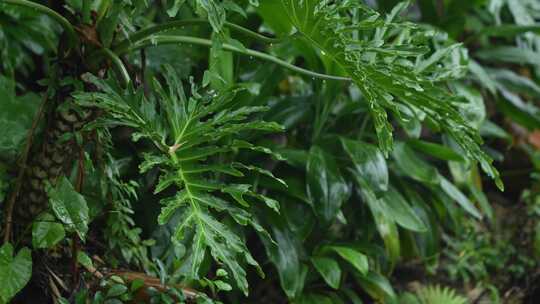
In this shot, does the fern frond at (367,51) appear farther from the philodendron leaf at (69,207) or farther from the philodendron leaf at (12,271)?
the philodendron leaf at (12,271)

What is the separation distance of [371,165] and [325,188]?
157 millimetres

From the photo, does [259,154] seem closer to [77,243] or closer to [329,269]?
[329,269]

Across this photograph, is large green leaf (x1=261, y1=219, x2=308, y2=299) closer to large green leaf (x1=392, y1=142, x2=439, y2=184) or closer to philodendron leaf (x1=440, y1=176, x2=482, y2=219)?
large green leaf (x1=392, y1=142, x2=439, y2=184)

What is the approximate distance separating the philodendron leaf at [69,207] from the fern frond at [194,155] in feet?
0.55

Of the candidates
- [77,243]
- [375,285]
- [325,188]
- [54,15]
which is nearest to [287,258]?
[325,188]

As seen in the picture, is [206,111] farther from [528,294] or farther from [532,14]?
[532,14]

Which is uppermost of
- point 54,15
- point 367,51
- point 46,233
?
point 54,15

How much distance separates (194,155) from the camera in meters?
1.21

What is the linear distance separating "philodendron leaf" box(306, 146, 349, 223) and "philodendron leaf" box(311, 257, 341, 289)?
133 mm

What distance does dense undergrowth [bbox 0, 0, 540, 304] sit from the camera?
→ 1.18 meters

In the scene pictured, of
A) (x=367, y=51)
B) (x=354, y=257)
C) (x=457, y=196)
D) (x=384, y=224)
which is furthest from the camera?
(x=457, y=196)

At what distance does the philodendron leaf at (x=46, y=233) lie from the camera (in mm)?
1265

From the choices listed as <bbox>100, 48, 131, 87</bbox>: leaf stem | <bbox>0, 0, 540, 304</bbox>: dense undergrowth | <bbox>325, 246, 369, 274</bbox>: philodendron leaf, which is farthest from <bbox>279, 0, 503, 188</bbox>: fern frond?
<bbox>325, 246, 369, 274</bbox>: philodendron leaf

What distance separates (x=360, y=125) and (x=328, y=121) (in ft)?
0.43
